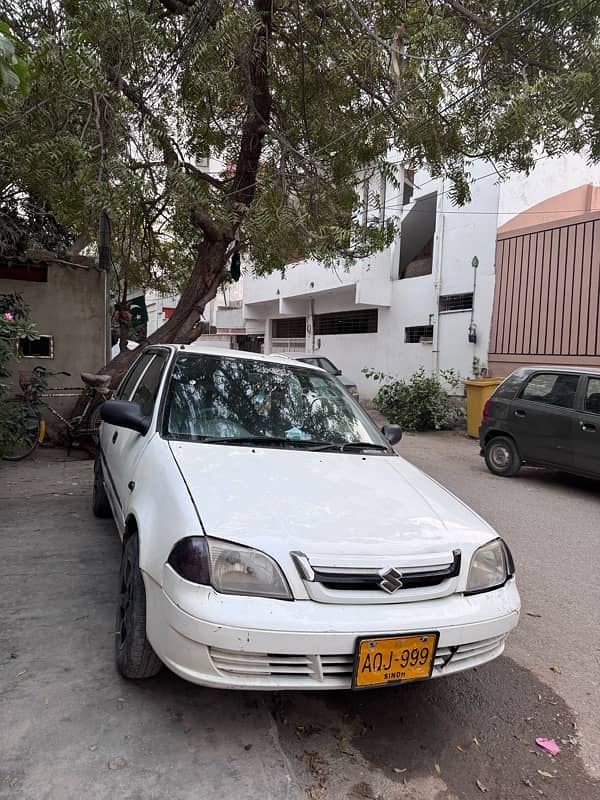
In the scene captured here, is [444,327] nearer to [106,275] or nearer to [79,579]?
[106,275]

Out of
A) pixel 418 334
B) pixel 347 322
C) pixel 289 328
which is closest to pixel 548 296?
pixel 418 334

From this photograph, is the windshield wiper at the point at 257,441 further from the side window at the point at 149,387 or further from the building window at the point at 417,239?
the building window at the point at 417,239

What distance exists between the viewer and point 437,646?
2.19m

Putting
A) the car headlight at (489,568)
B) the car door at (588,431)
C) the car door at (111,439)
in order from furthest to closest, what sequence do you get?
the car door at (588,431) < the car door at (111,439) < the car headlight at (489,568)

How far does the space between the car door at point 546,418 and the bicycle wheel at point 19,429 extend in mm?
6517

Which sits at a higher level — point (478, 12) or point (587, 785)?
point (478, 12)

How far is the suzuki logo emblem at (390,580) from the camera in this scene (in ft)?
7.11

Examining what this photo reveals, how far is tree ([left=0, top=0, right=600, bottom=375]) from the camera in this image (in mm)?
5652

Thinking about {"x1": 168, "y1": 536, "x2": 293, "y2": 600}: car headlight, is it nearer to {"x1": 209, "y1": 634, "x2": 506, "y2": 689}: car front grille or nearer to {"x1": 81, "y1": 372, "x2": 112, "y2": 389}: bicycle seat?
{"x1": 209, "y1": 634, "x2": 506, "y2": 689}: car front grille

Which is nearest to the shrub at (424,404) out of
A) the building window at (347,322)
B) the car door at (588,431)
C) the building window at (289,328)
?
the building window at (347,322)

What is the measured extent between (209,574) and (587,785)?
1725 millimetres

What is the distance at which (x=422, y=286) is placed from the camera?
14.2 metres

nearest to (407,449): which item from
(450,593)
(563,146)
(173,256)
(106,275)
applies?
(563,146)

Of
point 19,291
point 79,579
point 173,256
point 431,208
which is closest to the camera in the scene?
point 79,579
